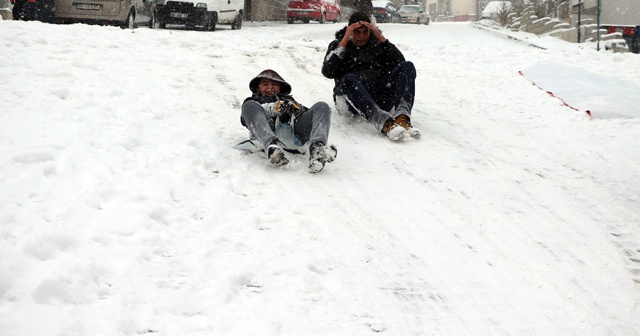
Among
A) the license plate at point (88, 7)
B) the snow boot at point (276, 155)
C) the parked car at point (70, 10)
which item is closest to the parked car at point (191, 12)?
the parked car at point (70, 10)

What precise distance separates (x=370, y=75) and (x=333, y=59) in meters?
0.44

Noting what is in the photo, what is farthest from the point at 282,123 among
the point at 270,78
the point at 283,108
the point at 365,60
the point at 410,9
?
the point at 410,9

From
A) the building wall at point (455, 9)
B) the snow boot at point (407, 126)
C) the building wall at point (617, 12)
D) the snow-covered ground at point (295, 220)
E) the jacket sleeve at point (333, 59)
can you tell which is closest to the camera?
the snow-covered ground at point (295, 220)

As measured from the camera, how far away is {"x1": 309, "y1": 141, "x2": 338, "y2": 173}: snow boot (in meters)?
4.22

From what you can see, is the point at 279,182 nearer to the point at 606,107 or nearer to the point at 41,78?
the point at 41,78

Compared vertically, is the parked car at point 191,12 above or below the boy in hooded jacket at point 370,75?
above

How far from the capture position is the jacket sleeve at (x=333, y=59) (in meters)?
5.77

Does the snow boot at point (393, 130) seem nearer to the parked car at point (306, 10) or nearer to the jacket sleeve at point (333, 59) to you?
the jacket sleeve at point (333, 59)

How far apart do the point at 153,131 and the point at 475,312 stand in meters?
3.22

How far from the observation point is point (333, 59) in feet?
19.0

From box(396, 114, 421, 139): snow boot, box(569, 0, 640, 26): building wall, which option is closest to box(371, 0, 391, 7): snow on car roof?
box(569, 0, 640, 26): building wall

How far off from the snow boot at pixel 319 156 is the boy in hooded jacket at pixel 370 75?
115 cm

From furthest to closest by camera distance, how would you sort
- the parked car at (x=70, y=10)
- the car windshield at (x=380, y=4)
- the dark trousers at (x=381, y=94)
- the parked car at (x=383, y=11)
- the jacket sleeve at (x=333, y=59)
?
the car windshield at (x=380, y=4) → the parked car at (x=383, y=11) → the parked car at (x=70, y=10) → the jacket sleeve at (x=333, y=59) → the dark trousers at (x=381, y=94)

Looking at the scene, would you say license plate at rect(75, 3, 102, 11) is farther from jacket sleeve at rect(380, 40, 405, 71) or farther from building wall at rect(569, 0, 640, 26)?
building wall at rect(569, 0, 640, 26)
